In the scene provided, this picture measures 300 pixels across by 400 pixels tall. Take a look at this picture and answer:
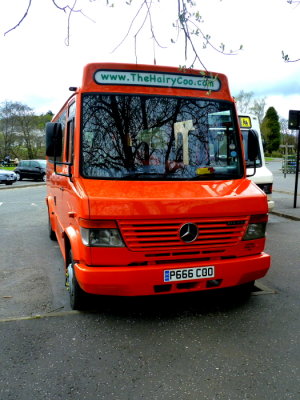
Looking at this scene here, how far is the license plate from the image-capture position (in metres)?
3.64

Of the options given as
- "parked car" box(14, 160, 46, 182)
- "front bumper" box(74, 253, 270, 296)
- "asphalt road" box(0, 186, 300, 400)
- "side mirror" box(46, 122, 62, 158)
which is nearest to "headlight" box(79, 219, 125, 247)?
"front bumper" box(74, 253, 270, 296)

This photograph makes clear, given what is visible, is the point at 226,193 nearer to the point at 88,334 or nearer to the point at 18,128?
the point at 88,334

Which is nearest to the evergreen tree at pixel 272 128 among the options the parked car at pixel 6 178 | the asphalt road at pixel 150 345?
the parked car at pixel 6 178

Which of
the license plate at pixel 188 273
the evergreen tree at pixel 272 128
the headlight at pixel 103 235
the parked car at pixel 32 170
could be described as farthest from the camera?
the evergreen tree at pixel 272 128

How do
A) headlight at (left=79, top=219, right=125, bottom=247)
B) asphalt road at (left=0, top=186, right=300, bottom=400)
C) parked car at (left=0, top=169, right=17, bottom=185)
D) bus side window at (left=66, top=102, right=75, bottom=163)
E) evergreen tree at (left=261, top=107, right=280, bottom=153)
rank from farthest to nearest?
evergreen tree at (left=261, top=107, right=280, bottom=153)
parked car at (left=0, top=169, right=17, bottom=185)
bus side window at (left=66, top=102, right=75, bottom=163)
headlight at (left=79, top=219, right=125, bottom=247)
asphalt road at (left=0, top=186, right=300, bottom=400)

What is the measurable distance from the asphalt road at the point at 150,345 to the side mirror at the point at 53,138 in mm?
1793

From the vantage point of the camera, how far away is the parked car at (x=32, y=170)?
31.0 m

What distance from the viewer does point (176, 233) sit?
3.60 meters

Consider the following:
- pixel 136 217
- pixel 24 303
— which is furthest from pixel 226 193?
pixel 24 303

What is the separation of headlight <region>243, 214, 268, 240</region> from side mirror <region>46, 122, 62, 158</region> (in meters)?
2.37

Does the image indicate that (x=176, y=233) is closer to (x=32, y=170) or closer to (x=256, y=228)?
(x=256, y=228)

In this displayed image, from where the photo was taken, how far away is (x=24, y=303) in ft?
14.6

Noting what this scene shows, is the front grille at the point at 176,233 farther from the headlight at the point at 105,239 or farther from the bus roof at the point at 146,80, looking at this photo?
the bus roof at the point at 146,80

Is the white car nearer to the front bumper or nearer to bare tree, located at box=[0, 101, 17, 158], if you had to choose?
the front bumper
